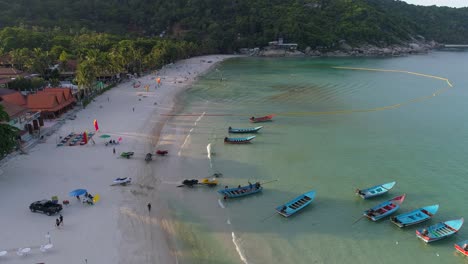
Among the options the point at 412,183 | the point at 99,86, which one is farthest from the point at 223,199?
the point at 99,86

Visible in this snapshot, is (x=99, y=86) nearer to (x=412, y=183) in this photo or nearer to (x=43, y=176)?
(x=43, y=176)

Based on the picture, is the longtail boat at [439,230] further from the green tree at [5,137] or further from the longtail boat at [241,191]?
A: the green tree at [5,137]

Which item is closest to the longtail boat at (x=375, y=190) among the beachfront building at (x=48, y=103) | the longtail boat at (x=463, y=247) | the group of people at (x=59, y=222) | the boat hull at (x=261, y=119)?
the longtail boat at (x=463, y=247)

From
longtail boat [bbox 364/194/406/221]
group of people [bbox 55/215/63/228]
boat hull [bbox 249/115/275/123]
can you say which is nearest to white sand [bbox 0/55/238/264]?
group of people [bbox 55/215/63/228]

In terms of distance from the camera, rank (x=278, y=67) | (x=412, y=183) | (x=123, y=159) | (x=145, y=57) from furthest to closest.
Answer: (x=278, y=67)
(x=145, y=57)
(x=123, y=159)
(x=412, y=183)

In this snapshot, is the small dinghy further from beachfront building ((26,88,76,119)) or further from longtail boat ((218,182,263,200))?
beachfront building ((26,88,76,119))

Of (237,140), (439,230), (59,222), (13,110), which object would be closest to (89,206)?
(59,222)
